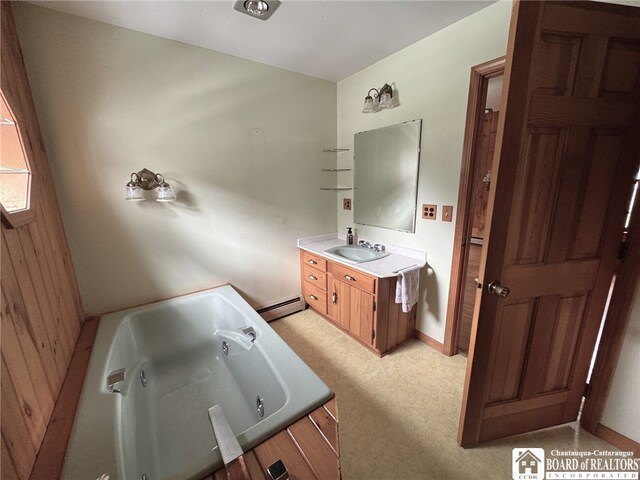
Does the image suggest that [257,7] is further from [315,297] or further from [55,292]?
[315,297]

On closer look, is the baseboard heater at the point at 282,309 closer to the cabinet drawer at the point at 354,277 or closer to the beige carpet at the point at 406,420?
the beige carpet at the point at 406,420

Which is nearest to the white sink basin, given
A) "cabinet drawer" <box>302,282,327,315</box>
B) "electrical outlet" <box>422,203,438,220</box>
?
"cabinet drawer" <box>302,282,327,315</box>

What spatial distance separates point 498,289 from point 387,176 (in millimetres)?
1440

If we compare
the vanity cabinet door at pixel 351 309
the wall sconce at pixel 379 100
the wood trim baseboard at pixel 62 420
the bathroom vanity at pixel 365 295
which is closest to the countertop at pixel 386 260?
the bathroom vanity at pixel 365 295

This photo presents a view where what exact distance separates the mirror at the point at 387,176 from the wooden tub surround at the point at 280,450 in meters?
1.62

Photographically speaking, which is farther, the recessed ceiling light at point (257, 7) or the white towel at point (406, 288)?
the white towel at point (406, 288)

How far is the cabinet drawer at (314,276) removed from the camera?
7.97 feet

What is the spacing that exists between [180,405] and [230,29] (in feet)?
8.27

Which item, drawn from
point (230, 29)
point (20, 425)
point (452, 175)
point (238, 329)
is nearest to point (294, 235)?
point (238, 329)

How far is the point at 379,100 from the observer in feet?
6.89

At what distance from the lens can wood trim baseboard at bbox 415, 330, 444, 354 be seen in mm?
2084

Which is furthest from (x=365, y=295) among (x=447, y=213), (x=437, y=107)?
(x=437, y=107)

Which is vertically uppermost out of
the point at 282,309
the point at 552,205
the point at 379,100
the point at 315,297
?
the point at 379,100

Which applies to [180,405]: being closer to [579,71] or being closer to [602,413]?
[602,413]
